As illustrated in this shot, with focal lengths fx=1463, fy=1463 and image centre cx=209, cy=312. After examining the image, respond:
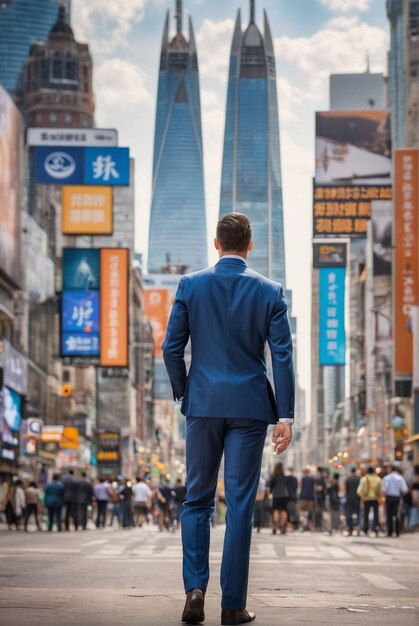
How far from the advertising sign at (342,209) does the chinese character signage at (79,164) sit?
334 inches

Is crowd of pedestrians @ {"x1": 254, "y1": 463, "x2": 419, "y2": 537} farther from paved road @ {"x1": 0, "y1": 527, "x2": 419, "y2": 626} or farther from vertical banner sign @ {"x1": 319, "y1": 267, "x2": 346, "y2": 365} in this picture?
vertical banner sign @ {"x1": 319, "y1": 267, "x2": 346, "y2": 365}

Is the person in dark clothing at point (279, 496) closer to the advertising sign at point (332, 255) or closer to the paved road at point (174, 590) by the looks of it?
the paved road at point (174, 590)

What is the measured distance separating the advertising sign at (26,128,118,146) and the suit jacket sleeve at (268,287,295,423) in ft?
168

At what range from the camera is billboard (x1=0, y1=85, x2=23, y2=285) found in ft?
168

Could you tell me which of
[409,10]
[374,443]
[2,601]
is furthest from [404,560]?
[374,443]

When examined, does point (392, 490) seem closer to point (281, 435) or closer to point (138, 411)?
point (281, 435)

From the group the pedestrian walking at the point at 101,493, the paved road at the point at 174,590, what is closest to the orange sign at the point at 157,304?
the pedestrian walking at the point at 101,493

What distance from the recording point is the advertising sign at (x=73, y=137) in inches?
2290

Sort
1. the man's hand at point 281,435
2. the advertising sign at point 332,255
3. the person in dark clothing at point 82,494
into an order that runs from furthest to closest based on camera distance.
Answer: the advertising sign at point 332,255, the person in dark clothing at point 82,494, the man's hand at point 281,435

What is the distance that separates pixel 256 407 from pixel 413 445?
5272cm

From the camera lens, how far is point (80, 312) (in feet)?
206

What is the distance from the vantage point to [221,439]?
7391mm

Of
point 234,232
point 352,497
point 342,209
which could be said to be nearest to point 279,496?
point 352,497

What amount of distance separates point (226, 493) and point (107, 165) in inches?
2023
